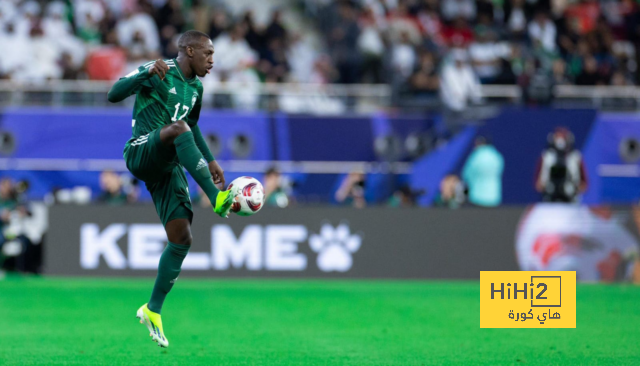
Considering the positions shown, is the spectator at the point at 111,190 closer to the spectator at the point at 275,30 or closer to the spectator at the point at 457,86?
the spectator at the point at 275,30

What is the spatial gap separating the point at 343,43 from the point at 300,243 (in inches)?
269

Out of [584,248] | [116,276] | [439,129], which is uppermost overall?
[439,129]

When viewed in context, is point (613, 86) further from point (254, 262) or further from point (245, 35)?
point (254, 262)

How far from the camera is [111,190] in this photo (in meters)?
15.1

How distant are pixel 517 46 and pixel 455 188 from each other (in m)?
4.97

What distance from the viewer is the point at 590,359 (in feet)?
23.0

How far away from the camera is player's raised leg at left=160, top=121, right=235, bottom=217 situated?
20.7 feet

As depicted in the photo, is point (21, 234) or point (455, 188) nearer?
point (21, 234)

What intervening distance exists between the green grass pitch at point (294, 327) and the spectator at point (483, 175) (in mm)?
2600

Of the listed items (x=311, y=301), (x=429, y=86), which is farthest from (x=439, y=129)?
(x=311, y=301)

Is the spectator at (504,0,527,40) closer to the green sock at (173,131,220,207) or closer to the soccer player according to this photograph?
the soccer player

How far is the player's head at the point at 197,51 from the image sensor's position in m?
6.91

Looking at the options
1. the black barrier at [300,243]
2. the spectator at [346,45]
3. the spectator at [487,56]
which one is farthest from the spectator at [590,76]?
the black barrier at [300,243]

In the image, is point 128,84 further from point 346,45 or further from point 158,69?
point 346,45
